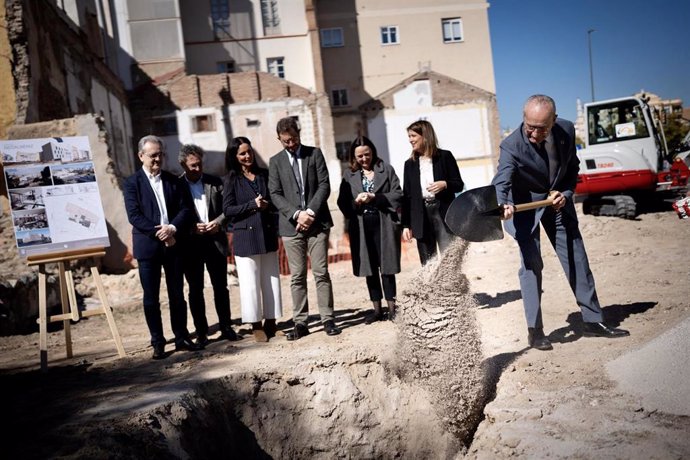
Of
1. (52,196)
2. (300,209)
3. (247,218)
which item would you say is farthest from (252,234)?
(52,196)

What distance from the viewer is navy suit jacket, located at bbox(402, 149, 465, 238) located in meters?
5.21

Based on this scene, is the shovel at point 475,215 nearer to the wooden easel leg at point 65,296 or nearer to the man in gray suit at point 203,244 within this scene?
the man in gray suit at point 203,244

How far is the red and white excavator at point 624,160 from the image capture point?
11016 mm

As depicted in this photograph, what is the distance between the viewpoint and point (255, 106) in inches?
916

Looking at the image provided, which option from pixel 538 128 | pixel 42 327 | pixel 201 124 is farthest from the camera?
pixel 201 124

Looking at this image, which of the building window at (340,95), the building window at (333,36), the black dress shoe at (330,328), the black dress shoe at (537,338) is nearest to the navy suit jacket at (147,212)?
the black dress shoe at (330,328)

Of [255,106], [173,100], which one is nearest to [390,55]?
[255,106]

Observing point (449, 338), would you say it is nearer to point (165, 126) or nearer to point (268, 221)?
point (268, 221)

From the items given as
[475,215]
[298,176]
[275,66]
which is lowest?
[475,215]

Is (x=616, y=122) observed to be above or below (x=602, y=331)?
above

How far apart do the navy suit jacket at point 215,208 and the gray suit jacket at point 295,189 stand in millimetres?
621

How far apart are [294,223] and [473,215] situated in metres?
1.92

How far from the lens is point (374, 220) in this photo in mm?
5531

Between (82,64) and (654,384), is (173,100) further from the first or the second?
(654,384)
